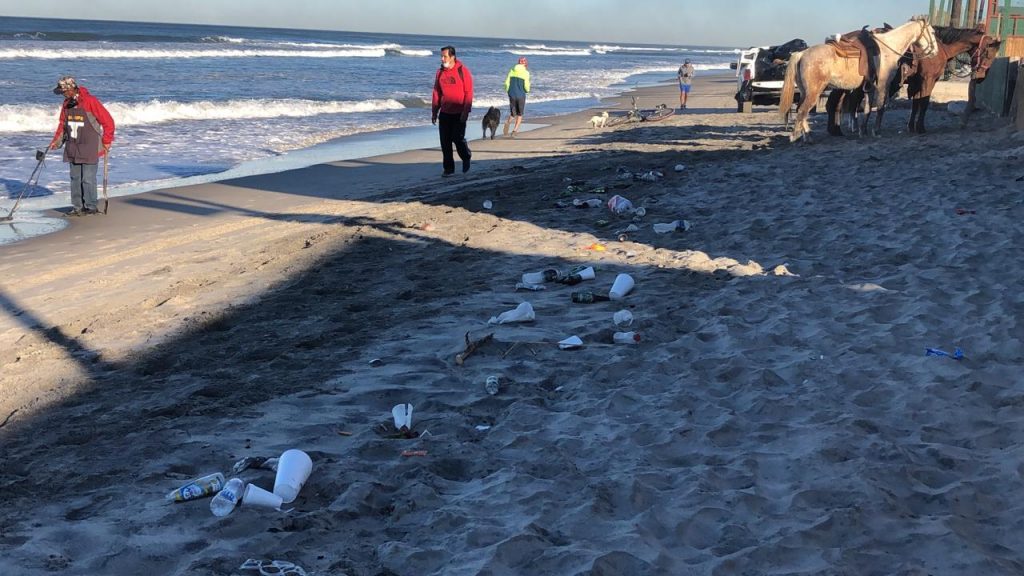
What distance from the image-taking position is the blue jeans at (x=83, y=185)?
34.7ft

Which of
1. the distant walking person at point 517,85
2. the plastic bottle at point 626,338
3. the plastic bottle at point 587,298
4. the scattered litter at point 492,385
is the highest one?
the distant walking person at point 517,85

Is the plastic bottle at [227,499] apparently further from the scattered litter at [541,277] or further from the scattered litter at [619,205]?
the scattered litter at [619,205]

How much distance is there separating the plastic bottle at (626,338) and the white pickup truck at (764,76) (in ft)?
63.4

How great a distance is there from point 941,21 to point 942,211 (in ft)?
84.4

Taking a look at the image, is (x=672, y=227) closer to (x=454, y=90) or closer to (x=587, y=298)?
(x=587, y=298)

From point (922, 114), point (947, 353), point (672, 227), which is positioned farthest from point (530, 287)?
point (922, 114)

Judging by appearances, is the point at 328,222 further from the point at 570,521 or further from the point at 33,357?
the point at 570,521

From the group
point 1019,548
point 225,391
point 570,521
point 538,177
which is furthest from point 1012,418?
point 538,177

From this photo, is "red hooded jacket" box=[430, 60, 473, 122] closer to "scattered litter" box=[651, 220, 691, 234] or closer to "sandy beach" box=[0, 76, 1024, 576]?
Answer: "sandy beach" box=[0, 76, 1024, 576]

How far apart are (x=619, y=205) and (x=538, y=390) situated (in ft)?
17.3

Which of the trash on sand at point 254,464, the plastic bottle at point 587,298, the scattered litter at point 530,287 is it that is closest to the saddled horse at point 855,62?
the scattered litter at point 530,287

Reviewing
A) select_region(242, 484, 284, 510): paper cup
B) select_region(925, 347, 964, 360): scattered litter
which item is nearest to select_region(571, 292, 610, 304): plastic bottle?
select_region(925, 347, 964, 360): scattered litter

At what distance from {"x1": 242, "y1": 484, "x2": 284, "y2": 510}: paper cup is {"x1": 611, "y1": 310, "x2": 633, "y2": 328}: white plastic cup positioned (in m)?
2.93

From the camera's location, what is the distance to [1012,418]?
4086 millimetres
